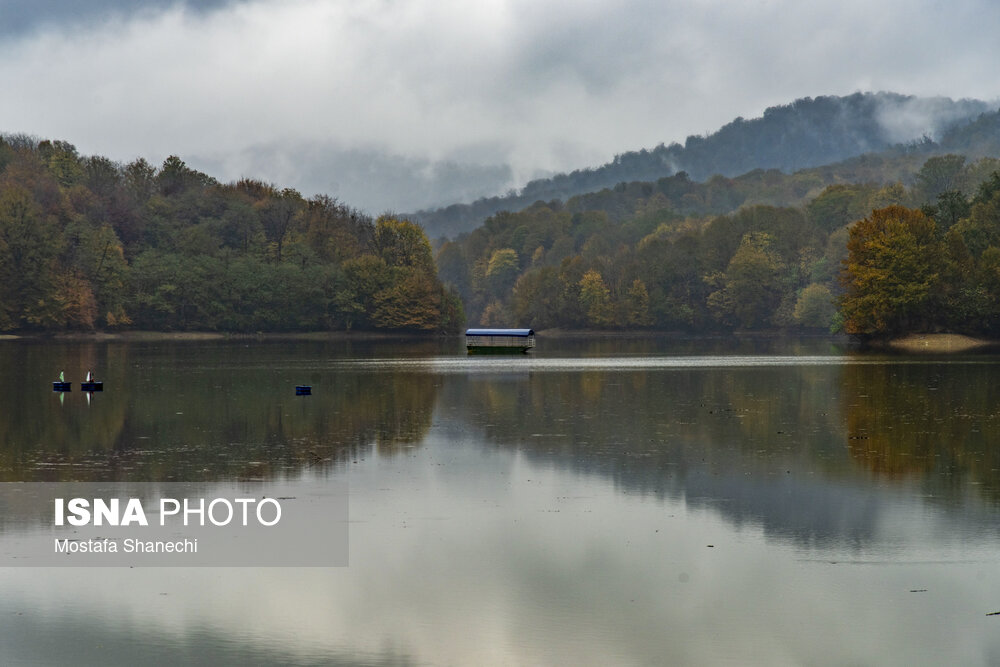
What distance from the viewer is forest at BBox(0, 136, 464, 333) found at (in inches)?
5650

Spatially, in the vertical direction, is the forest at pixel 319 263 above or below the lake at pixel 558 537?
above

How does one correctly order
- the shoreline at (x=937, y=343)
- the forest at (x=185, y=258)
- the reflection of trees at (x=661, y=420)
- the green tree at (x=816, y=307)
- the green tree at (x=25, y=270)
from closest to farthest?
the reflection of trees at (x=661, y=420) < the shoreline at (x=937, y=343) < the green tree at (x=25, y=270) < the forest at (x=185, y=258) < the green tree at (x=816, y=307)

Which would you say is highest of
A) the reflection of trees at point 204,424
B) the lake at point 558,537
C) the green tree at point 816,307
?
the green tree at point 816,307

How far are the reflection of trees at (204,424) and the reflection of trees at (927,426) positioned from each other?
1322cm

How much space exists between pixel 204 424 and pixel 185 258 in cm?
13680

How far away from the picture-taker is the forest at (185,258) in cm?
14350

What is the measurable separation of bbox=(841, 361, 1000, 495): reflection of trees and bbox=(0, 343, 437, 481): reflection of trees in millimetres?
13224

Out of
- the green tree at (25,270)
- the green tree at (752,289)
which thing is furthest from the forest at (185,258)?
the green tree at (752,289)

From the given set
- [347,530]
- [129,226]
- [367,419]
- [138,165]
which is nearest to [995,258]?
[367,419]

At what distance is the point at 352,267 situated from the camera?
171500 mm

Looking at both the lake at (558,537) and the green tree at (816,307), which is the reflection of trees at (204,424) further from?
the green tree at (816,307)

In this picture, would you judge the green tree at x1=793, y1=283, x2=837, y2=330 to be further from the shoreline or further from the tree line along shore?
the shoreline

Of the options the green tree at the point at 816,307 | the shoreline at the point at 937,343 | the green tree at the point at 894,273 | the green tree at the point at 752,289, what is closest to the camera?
the shoreline at the point at 937,343

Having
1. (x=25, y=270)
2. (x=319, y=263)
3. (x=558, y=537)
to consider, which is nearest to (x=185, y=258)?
(x=319, y=263)
